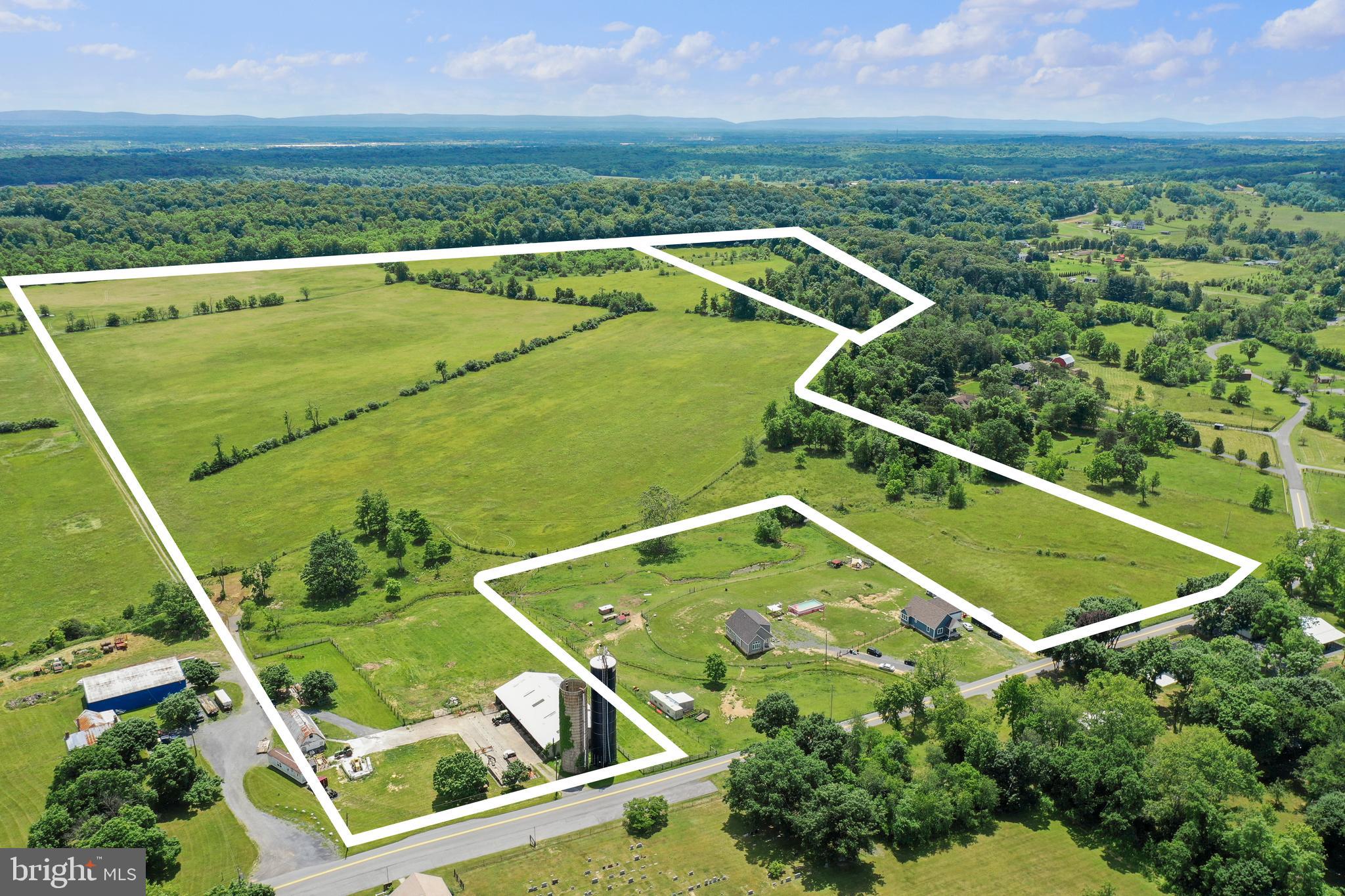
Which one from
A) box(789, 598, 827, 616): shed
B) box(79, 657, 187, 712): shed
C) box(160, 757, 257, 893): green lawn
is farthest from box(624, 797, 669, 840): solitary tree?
box(79, 657, 187, 712): shed

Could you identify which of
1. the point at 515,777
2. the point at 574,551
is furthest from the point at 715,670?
the point at 574,551

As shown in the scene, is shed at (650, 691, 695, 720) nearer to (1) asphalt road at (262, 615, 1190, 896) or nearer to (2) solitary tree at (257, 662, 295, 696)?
(1) asphalt road at (262, 615, 1190, 896)

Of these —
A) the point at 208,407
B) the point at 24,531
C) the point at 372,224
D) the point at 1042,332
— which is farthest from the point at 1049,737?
the point at 372,224

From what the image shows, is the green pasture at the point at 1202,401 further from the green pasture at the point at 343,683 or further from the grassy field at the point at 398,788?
the green pasture at the point at 343,683

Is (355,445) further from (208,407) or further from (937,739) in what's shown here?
(937,739)

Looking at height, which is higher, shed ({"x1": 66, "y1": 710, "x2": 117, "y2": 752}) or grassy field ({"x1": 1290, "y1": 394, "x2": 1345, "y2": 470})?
shed ({"x1": 66, "y1": 710, "x2": 117, "y2": 752})

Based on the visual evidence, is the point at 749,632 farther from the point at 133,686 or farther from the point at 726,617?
the point at 133,686
